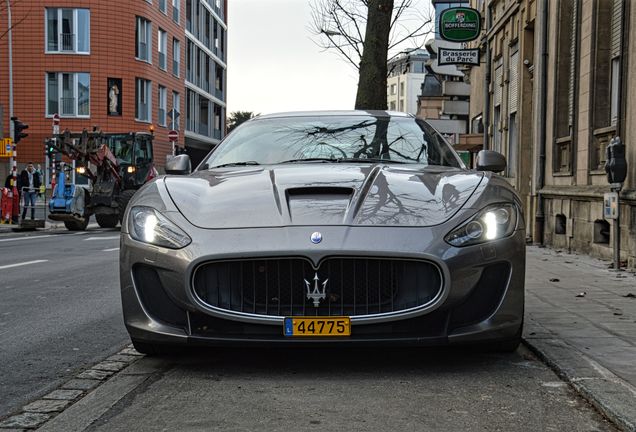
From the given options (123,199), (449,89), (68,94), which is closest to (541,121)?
(123,199)

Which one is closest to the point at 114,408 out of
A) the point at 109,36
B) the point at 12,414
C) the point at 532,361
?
the point at 12,414

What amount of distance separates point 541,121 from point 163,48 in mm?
36228

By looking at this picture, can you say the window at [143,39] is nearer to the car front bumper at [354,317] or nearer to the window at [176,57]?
the window at [176,57]

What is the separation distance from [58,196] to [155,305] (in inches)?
763

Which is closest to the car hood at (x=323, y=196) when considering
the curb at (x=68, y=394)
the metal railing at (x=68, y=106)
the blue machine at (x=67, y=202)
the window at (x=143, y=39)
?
the curb at (x=68, y=394)

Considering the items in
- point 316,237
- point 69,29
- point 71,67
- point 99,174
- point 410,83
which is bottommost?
point 316,237

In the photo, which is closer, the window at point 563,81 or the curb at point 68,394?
the curb at point 68,394

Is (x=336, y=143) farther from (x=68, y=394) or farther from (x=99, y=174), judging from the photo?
(x=99, y=174)

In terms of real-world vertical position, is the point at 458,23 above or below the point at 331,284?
above

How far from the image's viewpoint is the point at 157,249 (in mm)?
4438

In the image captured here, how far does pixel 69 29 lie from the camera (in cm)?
4266

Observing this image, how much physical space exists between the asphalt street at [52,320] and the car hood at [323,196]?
1.21m

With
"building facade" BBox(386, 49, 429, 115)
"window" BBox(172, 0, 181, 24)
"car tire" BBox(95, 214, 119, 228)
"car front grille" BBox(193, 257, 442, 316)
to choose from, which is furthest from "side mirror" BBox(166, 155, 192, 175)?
"building facade" BBox(386, 49, 429, 115)

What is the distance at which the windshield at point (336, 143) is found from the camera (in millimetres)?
5680
